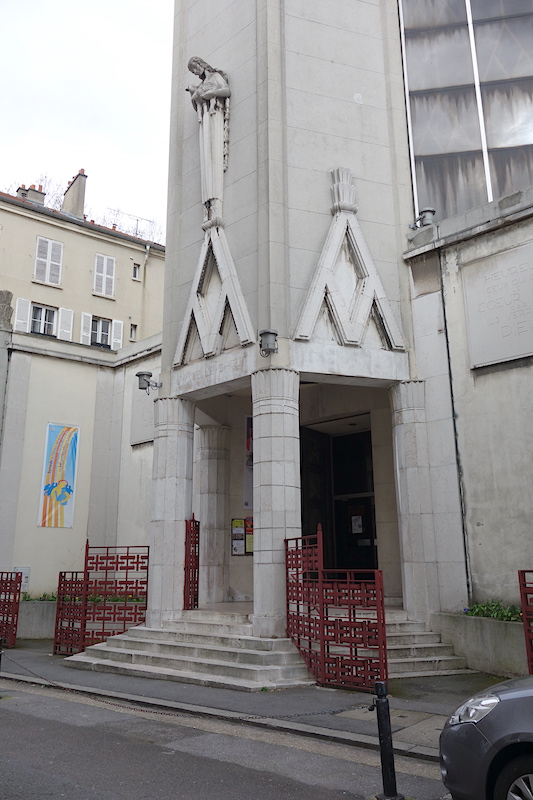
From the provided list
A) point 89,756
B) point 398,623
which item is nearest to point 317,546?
point 398,623

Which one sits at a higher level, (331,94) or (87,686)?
(331,94)

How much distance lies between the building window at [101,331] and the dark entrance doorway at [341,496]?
13.6m

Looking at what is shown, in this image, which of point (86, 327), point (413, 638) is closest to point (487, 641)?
point (413, 638)

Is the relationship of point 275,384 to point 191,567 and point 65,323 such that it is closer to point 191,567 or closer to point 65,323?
point 191,567

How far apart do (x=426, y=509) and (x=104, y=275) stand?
19673 mm

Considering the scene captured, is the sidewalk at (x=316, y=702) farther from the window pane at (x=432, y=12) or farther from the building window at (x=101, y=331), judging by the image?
the building window at (x=101, y=331)

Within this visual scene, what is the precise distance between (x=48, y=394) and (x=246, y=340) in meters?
9.84

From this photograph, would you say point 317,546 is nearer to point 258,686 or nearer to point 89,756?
point 258,686

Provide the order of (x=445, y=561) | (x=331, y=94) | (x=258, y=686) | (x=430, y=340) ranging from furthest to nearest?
1. (x=331, y=94)
2. (x=430, y=340)
3. (x=445, y=561)
4. (x=258, y=686)

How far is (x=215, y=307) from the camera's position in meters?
13.9

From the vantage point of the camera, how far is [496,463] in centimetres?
1193

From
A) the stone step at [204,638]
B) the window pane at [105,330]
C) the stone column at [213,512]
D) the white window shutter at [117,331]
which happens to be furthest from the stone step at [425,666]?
the window pane at [105,330]

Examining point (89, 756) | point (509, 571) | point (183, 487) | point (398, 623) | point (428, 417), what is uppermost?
point (428, 417)

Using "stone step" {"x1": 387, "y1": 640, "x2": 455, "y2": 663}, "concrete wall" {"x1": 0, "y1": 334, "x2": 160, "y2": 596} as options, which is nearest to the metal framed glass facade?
"stone step" {"x1": 387, "y1": 640, "x2": 455, "y2": 663}
